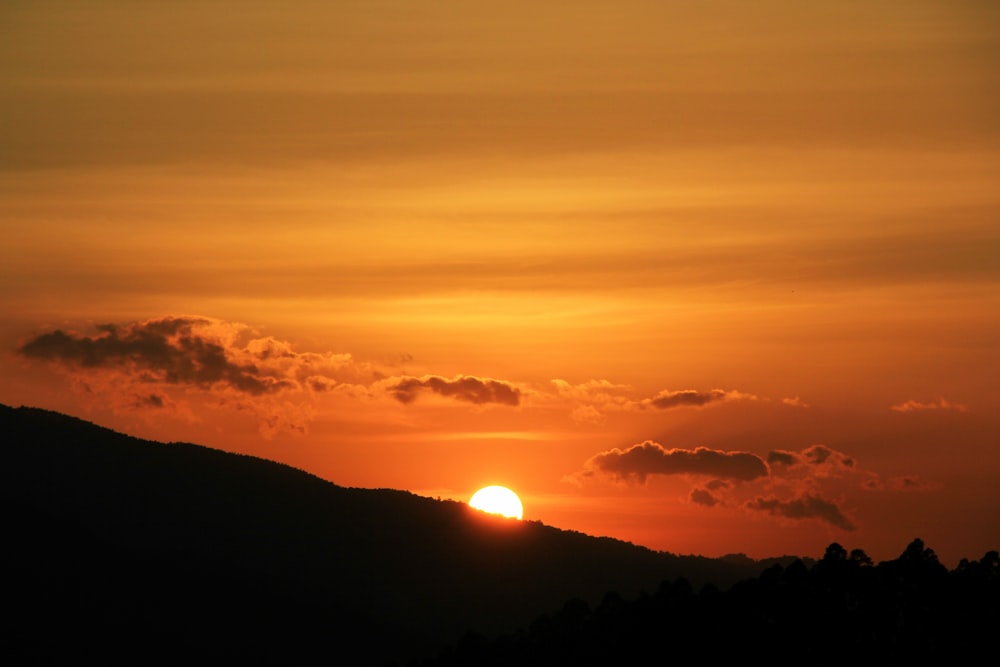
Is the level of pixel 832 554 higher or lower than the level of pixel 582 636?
higher

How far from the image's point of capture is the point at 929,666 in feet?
428

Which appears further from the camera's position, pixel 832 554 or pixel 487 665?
pixel 487 665

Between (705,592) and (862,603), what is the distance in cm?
1518

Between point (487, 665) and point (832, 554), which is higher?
point (832, 554)

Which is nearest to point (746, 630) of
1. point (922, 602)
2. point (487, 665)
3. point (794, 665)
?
point (794, 665)

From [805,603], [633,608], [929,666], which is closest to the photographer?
[929,666]

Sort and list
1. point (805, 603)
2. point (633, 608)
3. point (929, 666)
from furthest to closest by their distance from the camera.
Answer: point (633, 608), point (805, 603), point (929, 666)

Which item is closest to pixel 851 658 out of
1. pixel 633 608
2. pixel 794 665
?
pixel 794 665

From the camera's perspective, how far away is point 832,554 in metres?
146

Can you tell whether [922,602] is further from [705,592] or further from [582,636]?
[582,636]

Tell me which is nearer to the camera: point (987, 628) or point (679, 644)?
point (987, 628)

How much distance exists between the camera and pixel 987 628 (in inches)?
5187

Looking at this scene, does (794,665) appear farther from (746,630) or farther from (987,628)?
(987,628)

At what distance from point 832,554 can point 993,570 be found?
1506 cm
